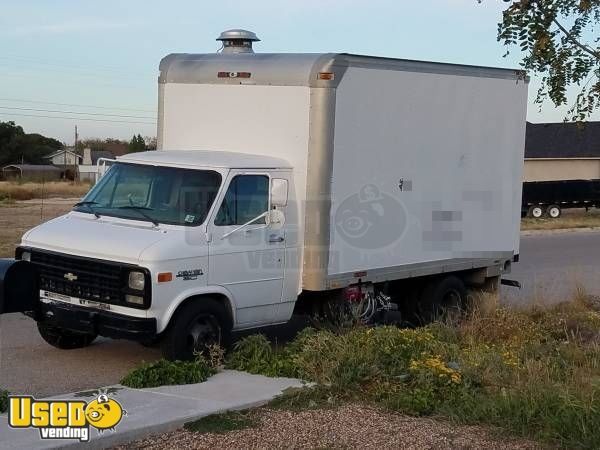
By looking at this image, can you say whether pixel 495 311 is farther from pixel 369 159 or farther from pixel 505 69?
pixel 505 69

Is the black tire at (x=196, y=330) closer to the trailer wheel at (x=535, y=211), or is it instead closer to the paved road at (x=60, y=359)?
the paved road at (x=60, y=359)

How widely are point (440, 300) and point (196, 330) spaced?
4163 millimetres

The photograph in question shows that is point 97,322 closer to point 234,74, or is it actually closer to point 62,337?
point 62,337

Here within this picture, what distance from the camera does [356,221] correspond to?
10.1 m

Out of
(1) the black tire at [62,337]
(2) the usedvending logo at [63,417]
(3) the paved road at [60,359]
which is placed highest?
(2) the usedvending logo at [63,417]

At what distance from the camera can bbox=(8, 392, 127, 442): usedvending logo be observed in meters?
6.05

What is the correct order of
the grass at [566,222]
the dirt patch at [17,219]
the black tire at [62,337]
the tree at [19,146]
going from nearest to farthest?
the black tire at [62,337] < the dirt patch at [17,219] < the grass at [566,222] < the tree at [19,146]

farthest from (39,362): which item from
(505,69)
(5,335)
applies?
(505,69)

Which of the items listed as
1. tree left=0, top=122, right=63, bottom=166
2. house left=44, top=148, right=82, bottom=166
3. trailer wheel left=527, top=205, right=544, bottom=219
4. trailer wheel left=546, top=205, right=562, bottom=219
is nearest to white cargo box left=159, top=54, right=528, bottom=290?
trailer wheel left=527, top=205, right=544, bottom=219

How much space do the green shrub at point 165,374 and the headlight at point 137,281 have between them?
0.72 m

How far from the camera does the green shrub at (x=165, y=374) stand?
25.0 ft

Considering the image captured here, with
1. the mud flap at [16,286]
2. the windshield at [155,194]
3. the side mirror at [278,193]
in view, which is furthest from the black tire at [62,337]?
the mud flap at [16,286]

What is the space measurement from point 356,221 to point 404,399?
3296mm

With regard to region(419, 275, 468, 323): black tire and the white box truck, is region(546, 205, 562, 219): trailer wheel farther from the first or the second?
region(419, 275, 468, 323): black tire
